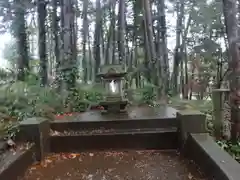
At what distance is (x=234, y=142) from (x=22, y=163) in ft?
11.2

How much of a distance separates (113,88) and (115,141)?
78.2 inches

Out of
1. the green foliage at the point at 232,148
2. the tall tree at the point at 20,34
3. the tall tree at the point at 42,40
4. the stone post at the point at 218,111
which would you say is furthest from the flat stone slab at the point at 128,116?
the tall tree at the point at 20,34

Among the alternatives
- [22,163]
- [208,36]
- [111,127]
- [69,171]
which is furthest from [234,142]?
[208,36]

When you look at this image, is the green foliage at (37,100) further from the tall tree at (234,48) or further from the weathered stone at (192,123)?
the tall tree at (234,48)

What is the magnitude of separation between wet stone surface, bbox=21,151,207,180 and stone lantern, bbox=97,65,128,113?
191 centimetres

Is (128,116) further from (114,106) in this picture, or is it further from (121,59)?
(121,59)

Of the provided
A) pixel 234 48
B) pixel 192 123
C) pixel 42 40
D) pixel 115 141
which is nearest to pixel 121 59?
pixel 42 40

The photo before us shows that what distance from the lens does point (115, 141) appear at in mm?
4500

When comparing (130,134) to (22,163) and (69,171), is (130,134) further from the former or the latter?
(22,163)

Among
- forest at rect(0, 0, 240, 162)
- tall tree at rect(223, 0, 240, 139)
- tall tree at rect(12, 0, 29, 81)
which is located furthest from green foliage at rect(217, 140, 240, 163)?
tall tree at rect(12, 0, 29, 81)

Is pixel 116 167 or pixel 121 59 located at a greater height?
pixel 121 59

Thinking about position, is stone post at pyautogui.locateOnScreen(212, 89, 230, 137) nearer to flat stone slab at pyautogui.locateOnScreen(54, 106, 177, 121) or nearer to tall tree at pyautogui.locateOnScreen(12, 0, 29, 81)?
flat stone slab at pyautogui.locateOnScreen(54, 106, 177, 121)

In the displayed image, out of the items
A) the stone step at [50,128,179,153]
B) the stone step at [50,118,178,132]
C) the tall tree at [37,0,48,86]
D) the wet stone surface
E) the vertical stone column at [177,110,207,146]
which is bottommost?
the wet stone surface

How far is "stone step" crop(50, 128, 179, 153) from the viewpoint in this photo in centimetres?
443
